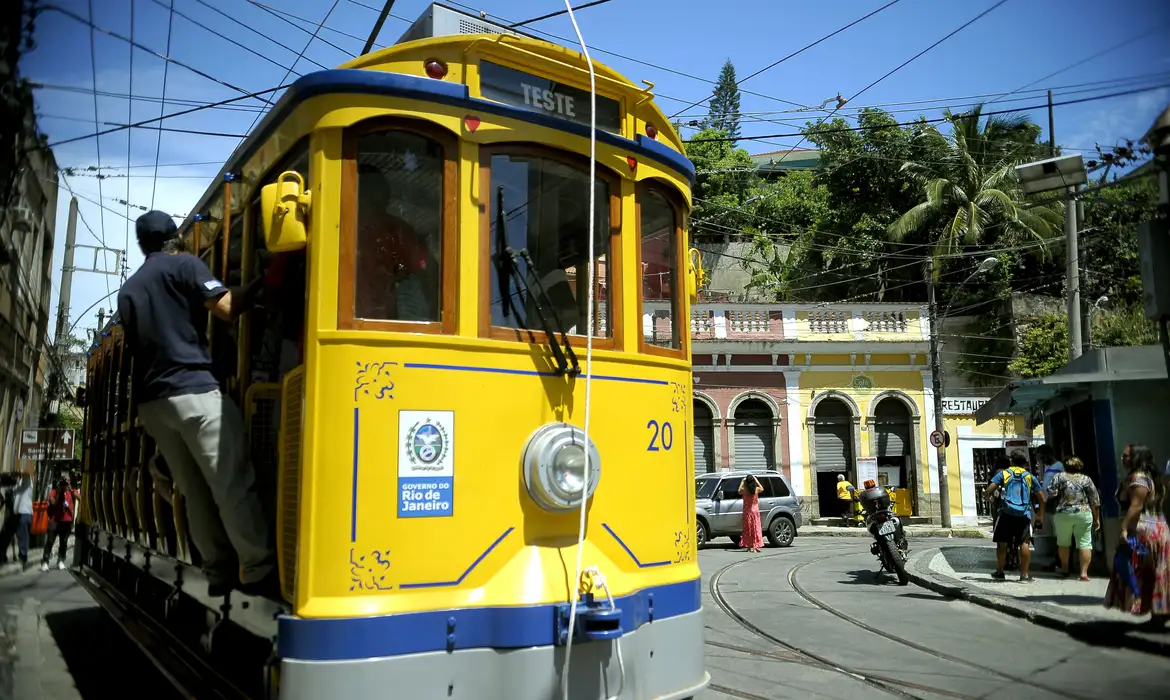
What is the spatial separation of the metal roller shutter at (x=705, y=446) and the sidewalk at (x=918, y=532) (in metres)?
3.12

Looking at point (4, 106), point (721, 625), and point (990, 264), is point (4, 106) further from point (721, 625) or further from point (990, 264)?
point (990, 264)

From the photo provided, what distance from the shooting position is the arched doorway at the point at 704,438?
85.4 feet

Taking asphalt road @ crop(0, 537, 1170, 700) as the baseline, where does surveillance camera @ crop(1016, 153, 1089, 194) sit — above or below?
above

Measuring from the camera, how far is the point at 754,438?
26.4 meters

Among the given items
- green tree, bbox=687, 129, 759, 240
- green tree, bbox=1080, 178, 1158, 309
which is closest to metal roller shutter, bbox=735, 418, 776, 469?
green tree, bbox=1080, 178, 1158, 309

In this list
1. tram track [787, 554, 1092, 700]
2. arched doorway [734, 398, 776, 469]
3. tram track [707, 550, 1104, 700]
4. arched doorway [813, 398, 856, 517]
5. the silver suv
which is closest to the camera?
tram track [707, 550, 1104, 700]

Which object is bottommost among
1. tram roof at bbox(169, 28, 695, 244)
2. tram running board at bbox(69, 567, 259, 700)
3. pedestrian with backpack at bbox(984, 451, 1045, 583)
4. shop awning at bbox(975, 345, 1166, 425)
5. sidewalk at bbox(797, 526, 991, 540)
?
sidewalk at bbox(797, 526, 991, 540)

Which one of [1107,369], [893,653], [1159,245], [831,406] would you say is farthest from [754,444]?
[1159,245]

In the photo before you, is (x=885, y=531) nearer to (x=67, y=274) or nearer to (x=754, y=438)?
(x=67, y=274)

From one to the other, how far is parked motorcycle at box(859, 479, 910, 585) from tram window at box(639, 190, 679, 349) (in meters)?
8.63

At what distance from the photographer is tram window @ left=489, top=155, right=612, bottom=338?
4.27 metres

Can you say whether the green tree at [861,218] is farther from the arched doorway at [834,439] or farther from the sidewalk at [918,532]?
the sidewalk at [918,532]

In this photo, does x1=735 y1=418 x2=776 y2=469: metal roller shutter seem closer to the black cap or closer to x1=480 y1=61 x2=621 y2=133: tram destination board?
x1=480 y1=61 x2=621 y2=133: tram destination board

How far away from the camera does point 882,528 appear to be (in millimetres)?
12633
